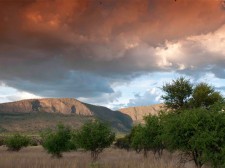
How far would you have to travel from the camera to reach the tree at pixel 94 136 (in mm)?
35562

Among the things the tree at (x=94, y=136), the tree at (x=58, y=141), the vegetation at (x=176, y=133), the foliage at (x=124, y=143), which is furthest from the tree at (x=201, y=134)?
the foliage at (x=124, y=143)

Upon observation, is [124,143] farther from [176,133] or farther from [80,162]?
[176,133]

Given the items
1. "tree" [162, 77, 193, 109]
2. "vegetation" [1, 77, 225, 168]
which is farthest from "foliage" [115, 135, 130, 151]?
"tree" [162, 77, 193, 109]

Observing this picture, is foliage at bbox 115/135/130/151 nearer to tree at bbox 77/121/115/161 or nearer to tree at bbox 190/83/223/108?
tree at bbox 190/83/223/108

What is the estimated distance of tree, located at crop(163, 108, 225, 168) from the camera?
19.1m

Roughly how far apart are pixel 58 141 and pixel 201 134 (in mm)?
26623

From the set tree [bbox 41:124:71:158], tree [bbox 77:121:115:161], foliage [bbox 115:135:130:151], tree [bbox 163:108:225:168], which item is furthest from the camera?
foliage [bbox 115:135:130:151]

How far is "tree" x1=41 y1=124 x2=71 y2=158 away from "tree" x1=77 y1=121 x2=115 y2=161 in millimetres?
7080

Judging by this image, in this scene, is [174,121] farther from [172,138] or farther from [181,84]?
[181,84]

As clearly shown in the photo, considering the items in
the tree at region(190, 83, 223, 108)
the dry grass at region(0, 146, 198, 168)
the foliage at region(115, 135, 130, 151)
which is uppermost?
the tree at region(190, 83, 223, 108)

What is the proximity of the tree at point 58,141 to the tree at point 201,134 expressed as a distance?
23.7 metres

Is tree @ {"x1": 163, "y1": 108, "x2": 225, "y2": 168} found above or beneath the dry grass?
above

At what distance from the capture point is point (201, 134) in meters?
19.6

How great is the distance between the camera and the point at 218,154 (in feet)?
61.8
